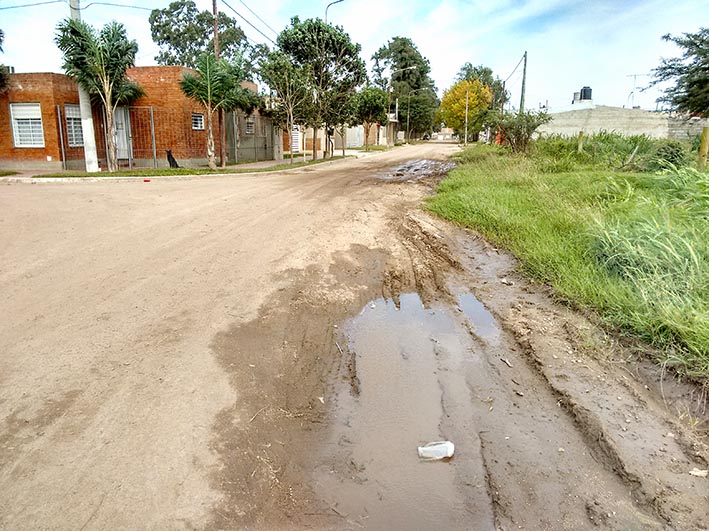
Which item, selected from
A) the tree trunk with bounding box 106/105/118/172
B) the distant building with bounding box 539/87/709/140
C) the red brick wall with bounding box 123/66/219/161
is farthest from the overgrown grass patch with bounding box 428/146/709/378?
the distant building with bounding box 539/87/709/140

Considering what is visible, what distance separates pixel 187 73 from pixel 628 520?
2418 centimetres

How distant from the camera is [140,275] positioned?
602 cm

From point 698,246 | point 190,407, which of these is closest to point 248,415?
point 190,407

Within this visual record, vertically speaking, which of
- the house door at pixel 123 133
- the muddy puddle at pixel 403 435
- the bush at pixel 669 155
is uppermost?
the house door at pixel 123 133

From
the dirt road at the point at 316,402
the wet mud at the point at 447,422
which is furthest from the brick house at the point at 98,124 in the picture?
the wet mud at the point at 447,422

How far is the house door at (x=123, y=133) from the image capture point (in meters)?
22.6

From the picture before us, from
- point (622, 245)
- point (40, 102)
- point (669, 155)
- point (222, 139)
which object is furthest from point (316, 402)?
point (40, 102)

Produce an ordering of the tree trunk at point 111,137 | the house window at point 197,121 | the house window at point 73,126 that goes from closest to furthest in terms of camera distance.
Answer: the tree trunk at point 111,137 → the house window at point 73,126 → the house window at point 197,121

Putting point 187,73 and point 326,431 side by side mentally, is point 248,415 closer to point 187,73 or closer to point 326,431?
point 326,431

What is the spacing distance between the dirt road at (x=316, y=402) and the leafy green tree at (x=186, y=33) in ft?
173

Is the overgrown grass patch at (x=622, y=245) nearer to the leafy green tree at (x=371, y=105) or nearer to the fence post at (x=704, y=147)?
the fence post at (x=704, y=147)

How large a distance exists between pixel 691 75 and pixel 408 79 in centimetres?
5961

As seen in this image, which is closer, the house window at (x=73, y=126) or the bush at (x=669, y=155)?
the bush at (x=669, y=155)

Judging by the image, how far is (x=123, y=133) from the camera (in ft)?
75.0
